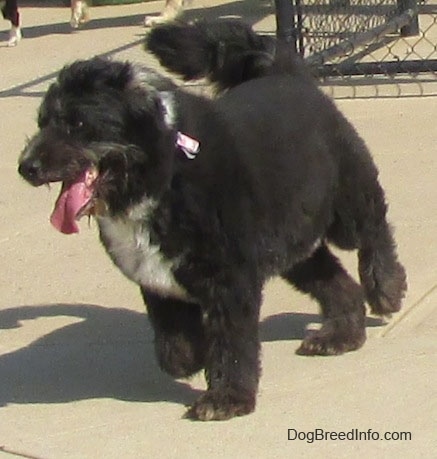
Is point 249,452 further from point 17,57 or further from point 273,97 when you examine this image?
point 17,57

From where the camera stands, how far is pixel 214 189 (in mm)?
4090

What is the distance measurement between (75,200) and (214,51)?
114 centimetres

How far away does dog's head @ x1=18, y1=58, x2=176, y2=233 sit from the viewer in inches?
152

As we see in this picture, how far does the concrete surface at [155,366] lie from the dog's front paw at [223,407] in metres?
0.03

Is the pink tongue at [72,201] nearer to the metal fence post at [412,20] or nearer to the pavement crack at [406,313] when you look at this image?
the pavement crack at [406,313]

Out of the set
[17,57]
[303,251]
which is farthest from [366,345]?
[17,57]

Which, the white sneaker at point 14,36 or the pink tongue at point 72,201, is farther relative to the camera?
the white sneaker at point 14,36

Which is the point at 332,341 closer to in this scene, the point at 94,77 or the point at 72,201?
the point at 72,201

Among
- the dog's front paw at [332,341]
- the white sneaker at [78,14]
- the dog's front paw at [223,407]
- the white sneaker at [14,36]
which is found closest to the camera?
the dog's front paw at [223,407]

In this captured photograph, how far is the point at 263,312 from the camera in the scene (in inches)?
206

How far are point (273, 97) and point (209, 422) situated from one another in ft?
3.85

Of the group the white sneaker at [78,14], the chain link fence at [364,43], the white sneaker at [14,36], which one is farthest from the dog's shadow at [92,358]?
the white sneaker at [78,14]

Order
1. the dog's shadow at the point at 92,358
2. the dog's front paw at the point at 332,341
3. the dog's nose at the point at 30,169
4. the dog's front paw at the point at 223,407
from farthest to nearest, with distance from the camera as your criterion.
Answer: the dog's front paw at the point at 332,341 → the dog's shadow at the point at 92,358 → the dog's front paw at the point at 223,407 → the dog's nose at the point at 30,169

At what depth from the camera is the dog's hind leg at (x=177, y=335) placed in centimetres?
441
